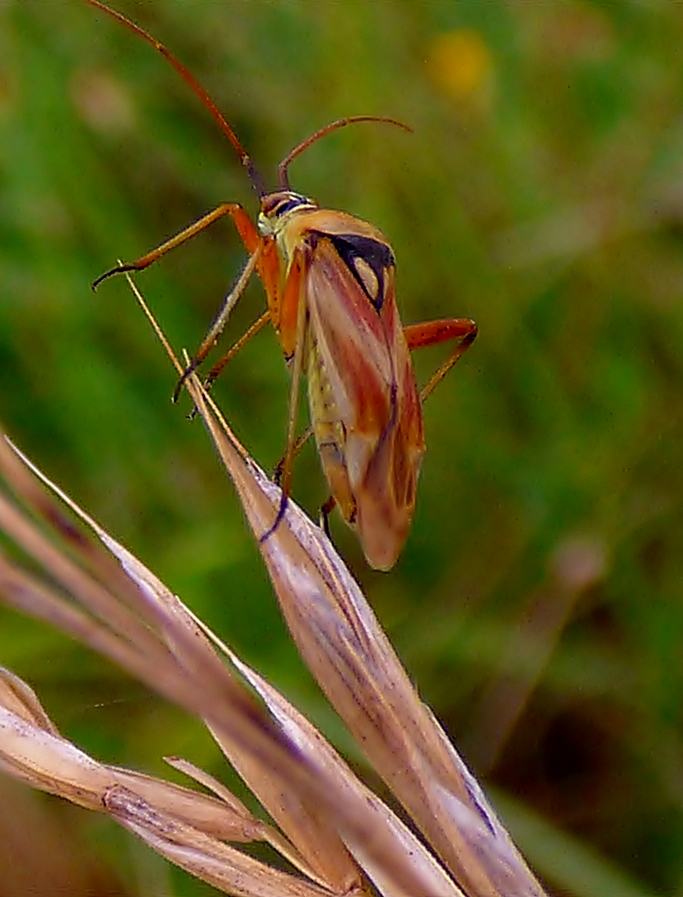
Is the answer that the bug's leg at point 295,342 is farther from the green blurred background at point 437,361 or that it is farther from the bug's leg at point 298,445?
the green blurred background at point 437,361

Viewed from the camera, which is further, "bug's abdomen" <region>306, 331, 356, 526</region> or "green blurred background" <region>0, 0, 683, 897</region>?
"green blurred background" <region>0, 0, 683, 897</region>

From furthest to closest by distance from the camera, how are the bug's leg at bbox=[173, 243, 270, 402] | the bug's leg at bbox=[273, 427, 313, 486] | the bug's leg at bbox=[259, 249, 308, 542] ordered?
1. the bug's leg at bbox=[173, 243, 270, 402]
2. the bug's leg at bbox=[273, 427, 313, 486]
3. the bug's leg at bbox=[259, 249, 308, 542]

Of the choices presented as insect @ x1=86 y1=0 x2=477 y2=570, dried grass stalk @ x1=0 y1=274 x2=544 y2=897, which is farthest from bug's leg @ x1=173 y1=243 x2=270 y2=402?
dried grass stalk @ x1=0 y1=274 x2=544 y2=897

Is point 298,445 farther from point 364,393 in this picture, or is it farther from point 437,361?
point 437,361

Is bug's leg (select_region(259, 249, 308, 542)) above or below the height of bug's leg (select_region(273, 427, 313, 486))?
above

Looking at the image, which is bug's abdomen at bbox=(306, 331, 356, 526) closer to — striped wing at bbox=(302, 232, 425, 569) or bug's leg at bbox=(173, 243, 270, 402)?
striped wing at bbox=(302, 232, 425, 569)

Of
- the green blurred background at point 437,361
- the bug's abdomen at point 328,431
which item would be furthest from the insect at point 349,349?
the green blurred background at point 437,361

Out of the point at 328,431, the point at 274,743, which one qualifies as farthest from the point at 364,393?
the point at 274,743

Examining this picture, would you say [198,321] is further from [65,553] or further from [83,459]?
[65,553]
